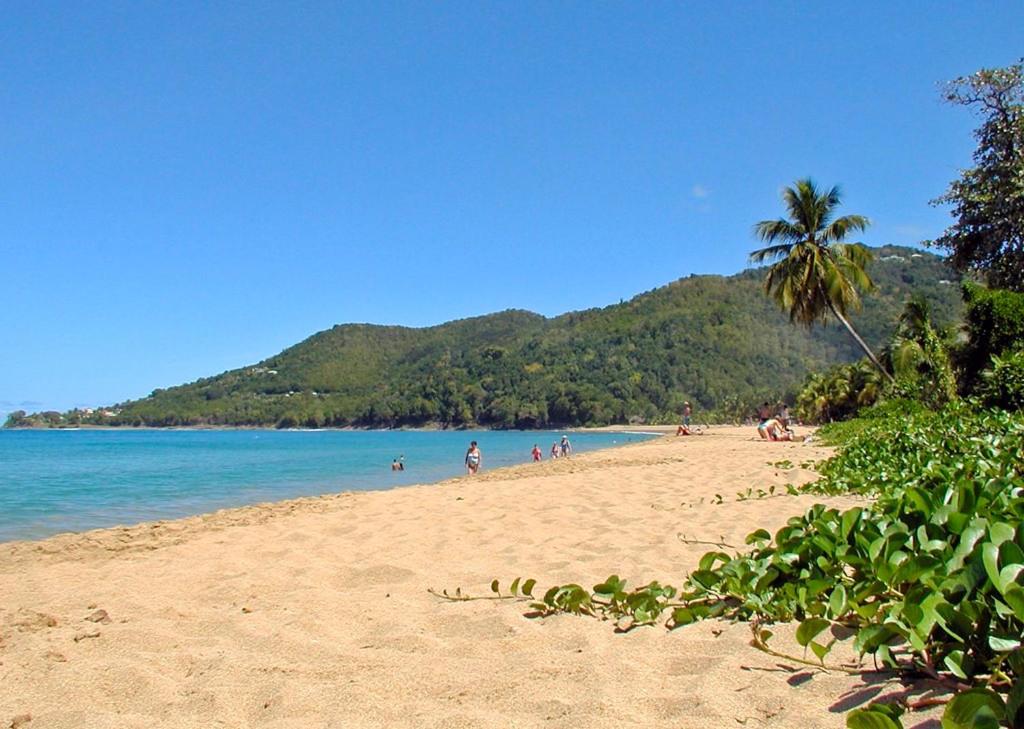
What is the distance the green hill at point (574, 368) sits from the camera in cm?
11881

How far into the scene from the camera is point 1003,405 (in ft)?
30.0

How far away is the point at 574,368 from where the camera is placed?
437 feet

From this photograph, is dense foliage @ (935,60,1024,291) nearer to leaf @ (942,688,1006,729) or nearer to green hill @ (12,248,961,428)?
leaf @ (942,688,1006,729)

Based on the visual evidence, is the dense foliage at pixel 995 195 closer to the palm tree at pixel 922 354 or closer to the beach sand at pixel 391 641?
the palm tree at pixel 922 354

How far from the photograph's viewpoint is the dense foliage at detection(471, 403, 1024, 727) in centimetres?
166

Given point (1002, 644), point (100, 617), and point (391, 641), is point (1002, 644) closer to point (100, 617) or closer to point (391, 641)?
point (391, 641)

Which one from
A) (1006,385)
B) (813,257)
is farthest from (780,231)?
(1006,385)

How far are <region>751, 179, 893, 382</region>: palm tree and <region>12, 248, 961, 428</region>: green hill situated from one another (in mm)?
65175

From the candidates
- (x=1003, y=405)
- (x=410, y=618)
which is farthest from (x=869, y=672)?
(x=1003, y=405)

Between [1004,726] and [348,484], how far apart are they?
20623 millimetres

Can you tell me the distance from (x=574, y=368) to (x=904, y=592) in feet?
431

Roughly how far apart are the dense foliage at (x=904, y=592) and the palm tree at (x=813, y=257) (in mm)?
23816

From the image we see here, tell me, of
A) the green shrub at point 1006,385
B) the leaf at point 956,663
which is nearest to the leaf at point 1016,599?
the leaf at point 956,663

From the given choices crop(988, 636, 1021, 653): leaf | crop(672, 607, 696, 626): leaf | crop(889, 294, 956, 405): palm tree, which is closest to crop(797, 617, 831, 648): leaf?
crop(988, 636, 1021, 653): leaf
